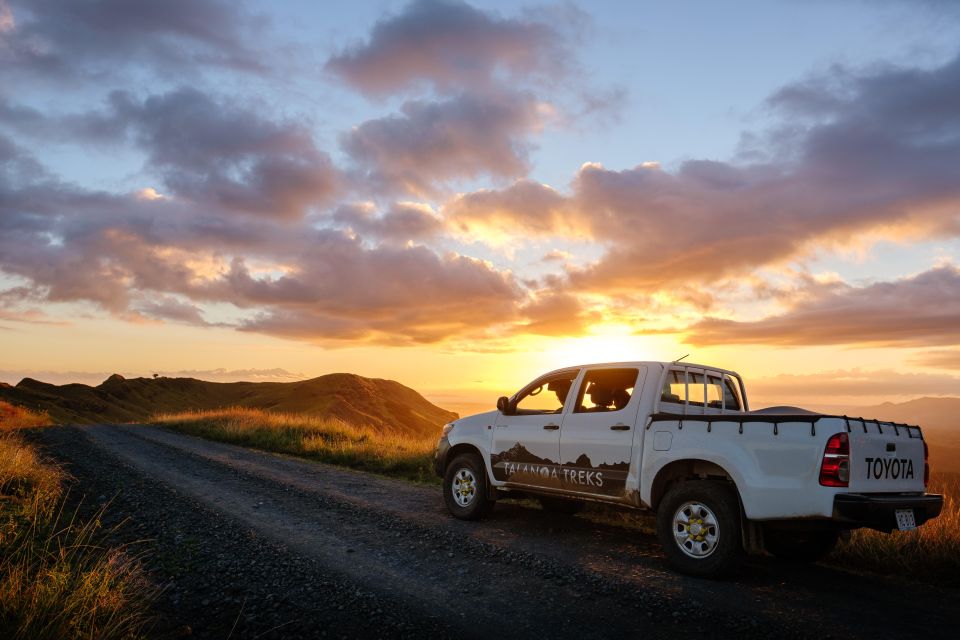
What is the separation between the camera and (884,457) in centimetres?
596

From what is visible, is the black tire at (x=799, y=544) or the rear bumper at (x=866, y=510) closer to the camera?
the rear bumper at (x=866, y=510)

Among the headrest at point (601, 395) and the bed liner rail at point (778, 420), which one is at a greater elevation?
the headrest at point (601, 395)

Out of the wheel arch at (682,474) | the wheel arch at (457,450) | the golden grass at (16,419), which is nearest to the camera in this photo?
the wheel arch at (682,474)

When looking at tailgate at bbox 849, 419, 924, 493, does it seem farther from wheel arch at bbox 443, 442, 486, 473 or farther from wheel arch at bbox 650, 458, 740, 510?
wheel arch at bbox 443, 442, 486, 473

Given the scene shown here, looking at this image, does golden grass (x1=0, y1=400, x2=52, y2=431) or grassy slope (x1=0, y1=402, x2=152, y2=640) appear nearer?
grassy slope (x1=0, y1=402, x2=152, y2=640)

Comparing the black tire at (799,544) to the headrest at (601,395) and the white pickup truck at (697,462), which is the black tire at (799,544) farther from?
the headrest at (601,395)

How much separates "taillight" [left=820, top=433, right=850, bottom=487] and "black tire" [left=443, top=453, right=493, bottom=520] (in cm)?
436

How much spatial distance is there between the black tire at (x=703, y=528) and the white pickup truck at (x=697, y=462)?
0.04ft

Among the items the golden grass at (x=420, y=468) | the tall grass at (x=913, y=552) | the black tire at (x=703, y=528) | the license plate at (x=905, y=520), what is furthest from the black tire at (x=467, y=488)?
the license plate at (x=905, y=520)

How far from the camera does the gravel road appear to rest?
4.65m

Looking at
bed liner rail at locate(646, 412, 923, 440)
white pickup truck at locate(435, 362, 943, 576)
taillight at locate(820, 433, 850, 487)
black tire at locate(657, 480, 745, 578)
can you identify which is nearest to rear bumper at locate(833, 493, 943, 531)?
white pickup truck at locate(435, 362, 943, 576)

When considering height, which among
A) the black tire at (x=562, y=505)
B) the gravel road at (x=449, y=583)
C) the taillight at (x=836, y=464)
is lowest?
the gravel road at (x=449, y=583)

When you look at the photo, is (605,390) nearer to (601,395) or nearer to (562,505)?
(601,395)

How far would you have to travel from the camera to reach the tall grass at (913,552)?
20.9ft
